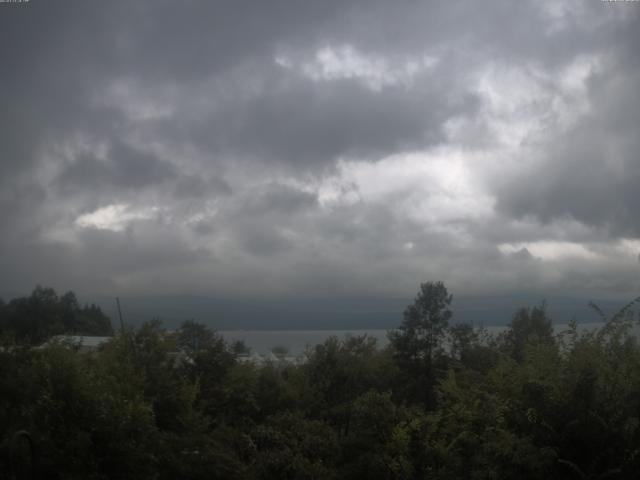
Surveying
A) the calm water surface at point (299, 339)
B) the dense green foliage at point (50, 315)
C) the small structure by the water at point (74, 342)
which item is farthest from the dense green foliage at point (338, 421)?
the dense green foliage at point (50, 315)

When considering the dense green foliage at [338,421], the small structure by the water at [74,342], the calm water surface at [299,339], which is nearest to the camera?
the dense green foliage at [338,421]

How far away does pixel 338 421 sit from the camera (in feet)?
80.0

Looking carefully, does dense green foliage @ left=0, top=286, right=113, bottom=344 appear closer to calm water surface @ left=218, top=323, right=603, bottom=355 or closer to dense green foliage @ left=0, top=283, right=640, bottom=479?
calm water surface @ left=218, top=323, right=603, bottom=355

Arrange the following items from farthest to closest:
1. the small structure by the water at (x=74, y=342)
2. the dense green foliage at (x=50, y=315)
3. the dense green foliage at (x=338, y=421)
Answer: the dense green foliage at (x=50, y=315) < the small structure by the water at (x=74, y=342) < the dense green foliage at (x=338, y=421)

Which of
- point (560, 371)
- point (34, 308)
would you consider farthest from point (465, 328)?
point (34, 308)

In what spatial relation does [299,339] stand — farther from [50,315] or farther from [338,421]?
[338,421]

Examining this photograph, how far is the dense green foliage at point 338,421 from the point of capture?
36.2 ft

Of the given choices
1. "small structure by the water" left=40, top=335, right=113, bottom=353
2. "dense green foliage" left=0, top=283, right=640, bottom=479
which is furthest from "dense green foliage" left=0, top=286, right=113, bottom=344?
"dense green foliage" left=0, top=283, right=640, bottom=479

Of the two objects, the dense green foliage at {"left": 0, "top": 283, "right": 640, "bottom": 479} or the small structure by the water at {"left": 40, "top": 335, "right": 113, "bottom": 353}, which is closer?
the dense green foliage at {"left": 0, "top": 283, "right": 640, "bottom": 479}

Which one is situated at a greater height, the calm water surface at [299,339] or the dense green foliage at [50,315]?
the dense green foliage at [50,315]

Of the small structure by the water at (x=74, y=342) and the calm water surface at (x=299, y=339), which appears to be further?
the calm water surface at (x=299, y=339)

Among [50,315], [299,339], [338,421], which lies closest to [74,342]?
[338,421]

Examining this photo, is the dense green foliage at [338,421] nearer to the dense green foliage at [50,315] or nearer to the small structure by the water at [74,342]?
the small structure by the water at [74,342]

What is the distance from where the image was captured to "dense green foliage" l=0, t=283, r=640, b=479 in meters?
11.0
